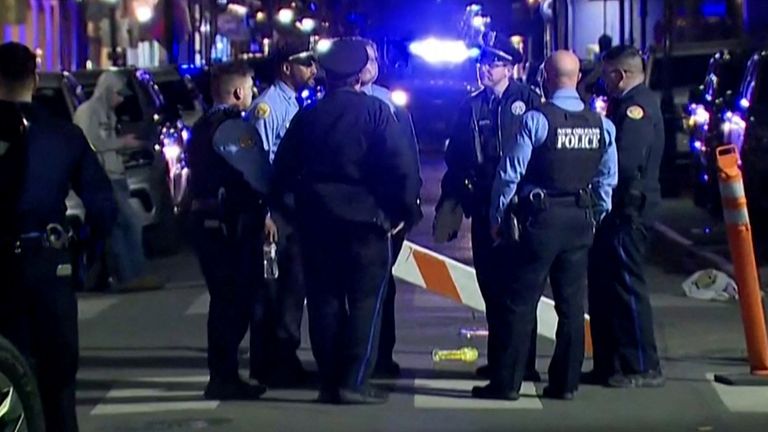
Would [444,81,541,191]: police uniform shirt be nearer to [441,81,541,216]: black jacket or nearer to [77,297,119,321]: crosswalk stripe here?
[441,81,541,216]: black jacket

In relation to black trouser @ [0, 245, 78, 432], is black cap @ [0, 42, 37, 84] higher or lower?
higher

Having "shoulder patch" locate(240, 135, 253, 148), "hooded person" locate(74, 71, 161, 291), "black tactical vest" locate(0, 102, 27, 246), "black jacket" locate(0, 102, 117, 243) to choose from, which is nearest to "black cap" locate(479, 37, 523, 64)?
"shoulder patch" locate(240, 135, 253, 148)

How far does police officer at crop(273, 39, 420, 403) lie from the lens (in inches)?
383

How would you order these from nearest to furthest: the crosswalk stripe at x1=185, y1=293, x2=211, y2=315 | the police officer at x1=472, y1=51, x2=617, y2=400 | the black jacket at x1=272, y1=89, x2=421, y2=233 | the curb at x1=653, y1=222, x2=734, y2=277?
the black jacket at x1=272, y1=89, x2=421, y2=233 → the police officer at x1=472, y1=51, x2=617, y2=400 → the crosswalk stripe at x1=185, y1=293, x2=211, y2=315 → the curb at x1=653, y1=222, x2=734, y2=277

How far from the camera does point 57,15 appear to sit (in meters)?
37.2

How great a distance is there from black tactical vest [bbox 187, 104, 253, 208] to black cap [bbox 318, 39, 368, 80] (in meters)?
0.61

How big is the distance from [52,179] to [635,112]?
12.7 ft

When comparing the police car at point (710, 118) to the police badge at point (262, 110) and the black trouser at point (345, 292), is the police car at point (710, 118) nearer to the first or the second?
the police badge at point (262, 110)

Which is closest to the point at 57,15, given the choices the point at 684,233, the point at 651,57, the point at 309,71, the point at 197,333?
the point at 651,57

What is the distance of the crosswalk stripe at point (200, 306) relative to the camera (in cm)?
1419

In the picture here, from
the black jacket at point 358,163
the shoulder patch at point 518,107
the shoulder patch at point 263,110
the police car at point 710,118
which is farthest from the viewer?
the police car at point 710,118

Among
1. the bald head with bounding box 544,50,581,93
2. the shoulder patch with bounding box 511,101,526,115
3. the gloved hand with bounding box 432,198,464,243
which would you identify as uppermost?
the bald head with bounding box 544,50,581,93

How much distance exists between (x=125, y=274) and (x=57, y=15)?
97.8 ft

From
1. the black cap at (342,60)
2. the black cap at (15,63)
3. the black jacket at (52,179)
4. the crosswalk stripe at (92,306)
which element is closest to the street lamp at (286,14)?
the crosswalk stripe at (92,306)
